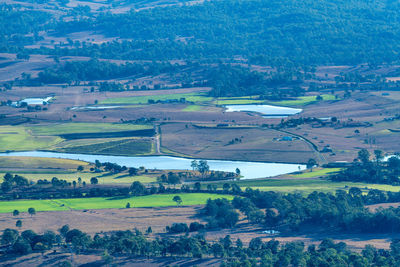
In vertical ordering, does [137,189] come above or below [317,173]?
below

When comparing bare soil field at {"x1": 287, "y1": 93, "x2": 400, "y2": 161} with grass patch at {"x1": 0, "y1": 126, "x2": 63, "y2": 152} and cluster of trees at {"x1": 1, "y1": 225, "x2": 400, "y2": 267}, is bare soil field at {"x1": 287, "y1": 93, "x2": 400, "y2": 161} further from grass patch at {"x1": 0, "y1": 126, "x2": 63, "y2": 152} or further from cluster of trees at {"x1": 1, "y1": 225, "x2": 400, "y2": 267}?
cluster of trees at {"x1": 1, "y1": 225, "x2": 400, "y2": 267}

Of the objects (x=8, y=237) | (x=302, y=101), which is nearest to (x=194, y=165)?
(x=8, y=237)

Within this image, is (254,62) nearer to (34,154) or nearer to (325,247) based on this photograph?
(34,154)

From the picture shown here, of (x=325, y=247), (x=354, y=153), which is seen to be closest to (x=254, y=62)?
(x=354, y=153)

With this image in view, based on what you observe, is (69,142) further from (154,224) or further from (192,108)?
(154,224)

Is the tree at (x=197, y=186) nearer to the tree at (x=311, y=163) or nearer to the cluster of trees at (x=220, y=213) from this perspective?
the cluster of trees at (x=220, y=213)

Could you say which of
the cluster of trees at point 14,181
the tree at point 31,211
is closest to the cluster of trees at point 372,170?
the tree at point 31,211
